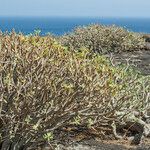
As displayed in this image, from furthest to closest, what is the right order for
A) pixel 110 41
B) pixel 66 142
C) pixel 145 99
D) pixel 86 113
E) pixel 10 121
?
1. pixel 110 41
2. pixel 145 99
3. pixel 66 142
4. pixel 86 113
5. pixel 10 121

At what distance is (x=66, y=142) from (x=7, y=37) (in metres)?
1.87

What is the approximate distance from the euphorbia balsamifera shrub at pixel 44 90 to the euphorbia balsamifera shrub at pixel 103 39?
16.9 meters

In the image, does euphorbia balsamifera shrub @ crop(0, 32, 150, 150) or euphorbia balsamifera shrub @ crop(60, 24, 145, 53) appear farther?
euphorbia balsamifera shrub @ crop(60, 24, 145, 53)

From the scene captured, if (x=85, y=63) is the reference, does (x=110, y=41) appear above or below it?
below

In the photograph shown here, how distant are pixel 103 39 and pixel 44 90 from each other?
18.7 m

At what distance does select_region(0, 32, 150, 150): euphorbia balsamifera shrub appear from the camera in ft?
25.6

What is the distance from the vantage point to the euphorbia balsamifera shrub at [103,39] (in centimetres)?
2605

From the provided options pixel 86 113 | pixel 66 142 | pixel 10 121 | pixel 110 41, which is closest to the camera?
pixel 10 121

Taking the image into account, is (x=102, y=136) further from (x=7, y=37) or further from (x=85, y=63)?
(x=7, y=37)

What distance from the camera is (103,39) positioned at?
86.7 ft

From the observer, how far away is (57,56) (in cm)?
852

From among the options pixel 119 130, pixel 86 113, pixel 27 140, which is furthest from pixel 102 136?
pixel 27 140

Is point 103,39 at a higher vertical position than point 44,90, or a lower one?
lower

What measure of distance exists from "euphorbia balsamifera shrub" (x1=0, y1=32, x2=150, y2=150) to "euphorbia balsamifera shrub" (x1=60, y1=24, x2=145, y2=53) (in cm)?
1685
